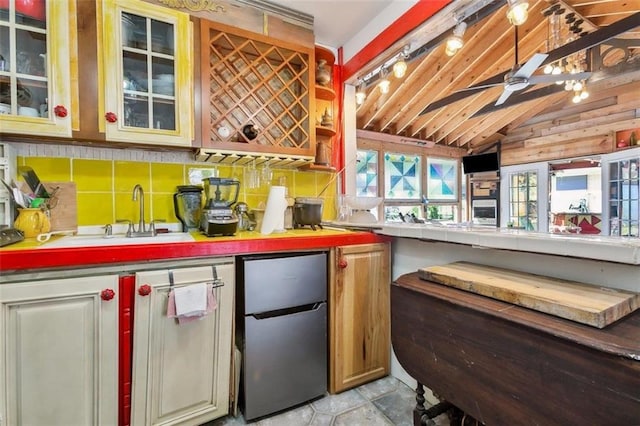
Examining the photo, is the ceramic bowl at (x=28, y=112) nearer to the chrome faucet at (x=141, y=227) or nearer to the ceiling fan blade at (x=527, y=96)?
the chrome faucet at (x=141, y=227)

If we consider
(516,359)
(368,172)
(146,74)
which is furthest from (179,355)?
(368,172)

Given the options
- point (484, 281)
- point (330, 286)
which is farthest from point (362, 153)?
point (484, 281)

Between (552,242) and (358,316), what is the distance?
106 cm

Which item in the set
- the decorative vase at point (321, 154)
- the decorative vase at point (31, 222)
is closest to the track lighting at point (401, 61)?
the decorative vase at point (321, 154)

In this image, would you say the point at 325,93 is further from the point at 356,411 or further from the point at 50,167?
the point at 356,411

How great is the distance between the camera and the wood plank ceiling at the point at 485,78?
321 centimetres

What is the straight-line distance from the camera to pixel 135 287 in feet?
4.14

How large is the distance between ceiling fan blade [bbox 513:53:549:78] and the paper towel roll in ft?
7.48

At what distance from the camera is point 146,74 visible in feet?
5.44

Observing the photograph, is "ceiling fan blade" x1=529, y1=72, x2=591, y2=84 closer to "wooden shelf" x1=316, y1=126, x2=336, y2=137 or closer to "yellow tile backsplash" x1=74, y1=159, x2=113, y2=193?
"wooden shelf" x1=316, y1=126, x2=336, y2=137

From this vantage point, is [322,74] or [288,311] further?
[322,74]

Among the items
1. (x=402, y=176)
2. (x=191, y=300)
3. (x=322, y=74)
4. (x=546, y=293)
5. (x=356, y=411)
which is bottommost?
(x=356, y=411)

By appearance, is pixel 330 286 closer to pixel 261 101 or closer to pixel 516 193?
pixel 261 101

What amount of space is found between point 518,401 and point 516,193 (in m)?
7.38
